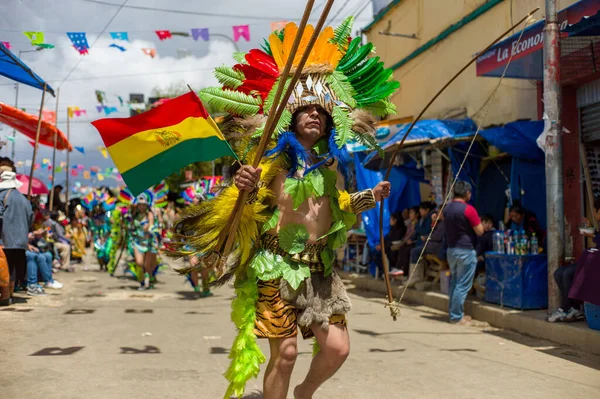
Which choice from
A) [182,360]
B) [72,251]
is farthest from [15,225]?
[72,251]

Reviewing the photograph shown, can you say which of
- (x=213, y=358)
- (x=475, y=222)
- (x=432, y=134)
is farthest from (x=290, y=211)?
(x=432, y=134)

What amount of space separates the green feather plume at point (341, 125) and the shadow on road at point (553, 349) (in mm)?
3599

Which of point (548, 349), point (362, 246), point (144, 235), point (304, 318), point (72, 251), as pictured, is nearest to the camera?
point (304, 318)

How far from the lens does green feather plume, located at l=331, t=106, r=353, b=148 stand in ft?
11.8

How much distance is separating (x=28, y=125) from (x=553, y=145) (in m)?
7.70

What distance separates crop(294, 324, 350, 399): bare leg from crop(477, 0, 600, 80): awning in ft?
14.8

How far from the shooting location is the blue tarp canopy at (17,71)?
7640mm

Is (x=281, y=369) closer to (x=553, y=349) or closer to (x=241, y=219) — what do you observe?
(x=241, y=219)

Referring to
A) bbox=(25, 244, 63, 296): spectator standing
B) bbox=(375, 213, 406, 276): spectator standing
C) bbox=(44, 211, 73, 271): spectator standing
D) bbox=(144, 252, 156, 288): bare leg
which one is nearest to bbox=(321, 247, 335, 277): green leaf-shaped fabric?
bbox=(25, 244, 63, 296): spectator standing

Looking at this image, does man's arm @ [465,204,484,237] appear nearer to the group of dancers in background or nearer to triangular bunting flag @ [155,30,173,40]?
the group of dancers in background

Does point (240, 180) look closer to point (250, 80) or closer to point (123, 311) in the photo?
point (250, 80)

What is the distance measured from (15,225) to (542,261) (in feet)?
23.3

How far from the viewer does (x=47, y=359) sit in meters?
5.53

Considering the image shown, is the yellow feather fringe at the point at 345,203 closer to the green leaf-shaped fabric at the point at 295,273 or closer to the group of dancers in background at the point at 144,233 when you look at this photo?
the green leaf-shaped fabric at the point at 295,273
